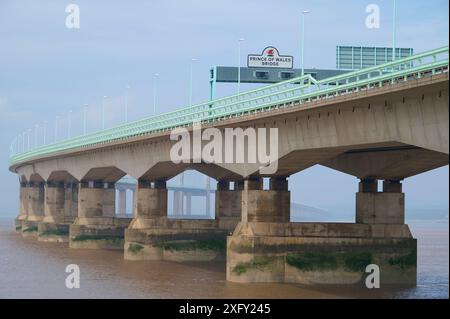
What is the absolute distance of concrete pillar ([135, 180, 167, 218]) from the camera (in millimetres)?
67938

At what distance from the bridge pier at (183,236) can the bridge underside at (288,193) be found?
2.8 inches

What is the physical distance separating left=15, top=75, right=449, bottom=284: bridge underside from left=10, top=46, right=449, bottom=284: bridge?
58 millimetres

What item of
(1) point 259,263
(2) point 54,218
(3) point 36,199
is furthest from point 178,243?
(3) point 36,199

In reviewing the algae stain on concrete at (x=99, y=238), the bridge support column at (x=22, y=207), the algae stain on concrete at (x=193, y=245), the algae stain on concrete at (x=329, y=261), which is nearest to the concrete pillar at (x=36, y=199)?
the bridge support column at (x=22, y=207)

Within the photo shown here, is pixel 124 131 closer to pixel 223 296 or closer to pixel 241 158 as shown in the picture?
pixel 241 158

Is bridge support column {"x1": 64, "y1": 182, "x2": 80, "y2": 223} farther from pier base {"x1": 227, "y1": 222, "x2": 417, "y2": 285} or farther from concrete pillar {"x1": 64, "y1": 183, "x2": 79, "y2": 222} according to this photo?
pier base {"x1": 227, "y1": 222, "x2": 417, "y2": 285}

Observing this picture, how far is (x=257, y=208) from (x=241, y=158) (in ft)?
9.93

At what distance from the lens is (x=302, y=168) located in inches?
1986

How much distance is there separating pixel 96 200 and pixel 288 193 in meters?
34.9

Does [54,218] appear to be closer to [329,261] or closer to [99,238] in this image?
[99,238]

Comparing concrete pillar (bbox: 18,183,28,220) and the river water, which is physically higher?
concrete pillar (bbox: 18,183,28,220)

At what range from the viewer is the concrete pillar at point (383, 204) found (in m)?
50.5

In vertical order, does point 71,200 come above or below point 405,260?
above

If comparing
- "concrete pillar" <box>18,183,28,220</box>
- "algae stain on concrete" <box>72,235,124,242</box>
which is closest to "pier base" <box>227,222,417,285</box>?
"algae stain on concrete" <box>72,235,124,242</box>
